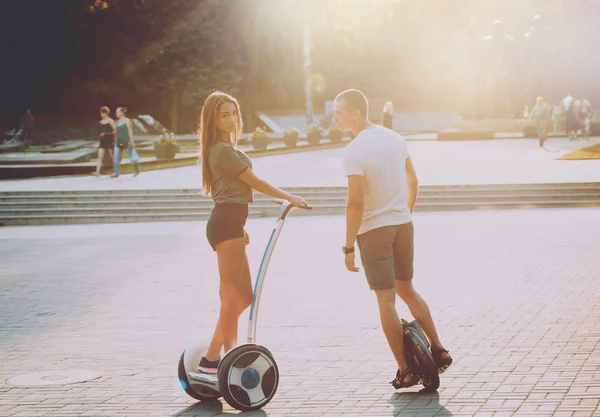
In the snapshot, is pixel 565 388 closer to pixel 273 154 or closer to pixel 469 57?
pixel 273 154

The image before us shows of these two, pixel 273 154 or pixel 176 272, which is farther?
pixel 273 154

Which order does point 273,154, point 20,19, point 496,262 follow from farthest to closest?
point 20,19 → point 273,154 → point 496,262

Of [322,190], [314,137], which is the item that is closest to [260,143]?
[314,137]

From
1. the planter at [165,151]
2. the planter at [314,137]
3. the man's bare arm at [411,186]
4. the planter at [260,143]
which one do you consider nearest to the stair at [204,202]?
the planter at [165,151]

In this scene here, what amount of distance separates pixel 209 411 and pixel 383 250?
4.43 feet

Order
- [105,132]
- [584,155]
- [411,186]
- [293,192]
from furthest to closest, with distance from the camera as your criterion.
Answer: [584,155] < [105,132] < [293,192] < [411,186]

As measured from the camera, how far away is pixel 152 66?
2078 inches

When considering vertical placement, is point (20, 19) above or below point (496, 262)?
above

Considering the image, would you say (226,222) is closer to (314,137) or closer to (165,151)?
(165,151)

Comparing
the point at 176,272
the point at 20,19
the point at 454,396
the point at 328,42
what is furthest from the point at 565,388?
the point at 328,42

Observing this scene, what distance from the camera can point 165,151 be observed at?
3155 cm

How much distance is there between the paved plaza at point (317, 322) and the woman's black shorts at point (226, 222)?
100 cm

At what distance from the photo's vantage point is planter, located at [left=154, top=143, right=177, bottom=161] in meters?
31.5

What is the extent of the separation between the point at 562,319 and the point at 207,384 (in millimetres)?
3465
